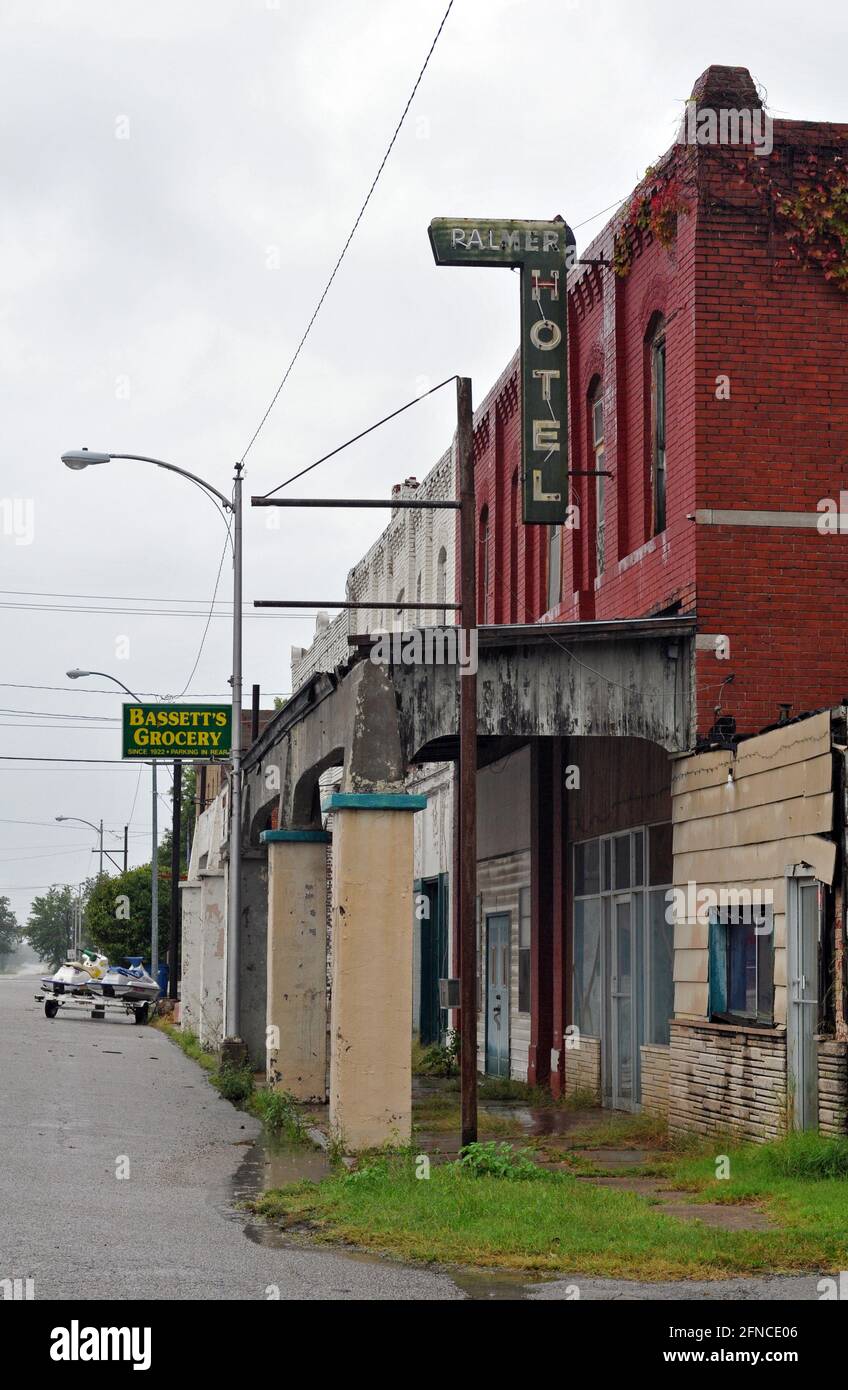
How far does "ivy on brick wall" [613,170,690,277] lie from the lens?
1786 centimetres

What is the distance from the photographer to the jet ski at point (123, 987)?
4766 centimetres

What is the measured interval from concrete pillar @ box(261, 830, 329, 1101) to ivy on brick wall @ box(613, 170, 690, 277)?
7518mm

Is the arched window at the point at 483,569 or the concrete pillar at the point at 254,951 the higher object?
the arched window at the point at 483,569

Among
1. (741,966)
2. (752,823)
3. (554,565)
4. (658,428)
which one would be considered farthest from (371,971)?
(554,565)

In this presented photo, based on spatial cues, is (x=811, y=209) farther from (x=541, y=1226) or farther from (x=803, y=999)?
(x=541, y=1226)

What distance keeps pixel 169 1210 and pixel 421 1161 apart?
6.68 feet

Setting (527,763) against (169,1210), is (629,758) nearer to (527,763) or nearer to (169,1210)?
(527,763)

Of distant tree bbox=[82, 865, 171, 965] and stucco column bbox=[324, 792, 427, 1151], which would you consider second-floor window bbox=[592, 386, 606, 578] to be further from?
distant tree bbox=[82, 865, 171, 965]

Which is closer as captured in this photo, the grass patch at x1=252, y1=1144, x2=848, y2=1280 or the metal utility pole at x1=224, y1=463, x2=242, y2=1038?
Answer: the grass patch at x1=252, y1=1144, x2=848, y2=1280

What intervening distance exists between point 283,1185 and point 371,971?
2260mm

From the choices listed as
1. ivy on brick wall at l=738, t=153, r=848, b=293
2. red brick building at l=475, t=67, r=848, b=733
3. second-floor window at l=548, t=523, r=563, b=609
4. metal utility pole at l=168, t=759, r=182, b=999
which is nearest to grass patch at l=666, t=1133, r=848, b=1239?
red brick building at l=475, t=67, r=848, b=733

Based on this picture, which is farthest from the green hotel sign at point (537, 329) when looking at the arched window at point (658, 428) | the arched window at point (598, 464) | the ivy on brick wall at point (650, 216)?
the arched window at point (598, 464)

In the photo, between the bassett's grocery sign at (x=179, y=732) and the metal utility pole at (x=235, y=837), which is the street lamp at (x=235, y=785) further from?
the bassett's grocery sign at (x=179, y=732)

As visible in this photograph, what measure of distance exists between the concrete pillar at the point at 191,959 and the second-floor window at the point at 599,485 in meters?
17.1
